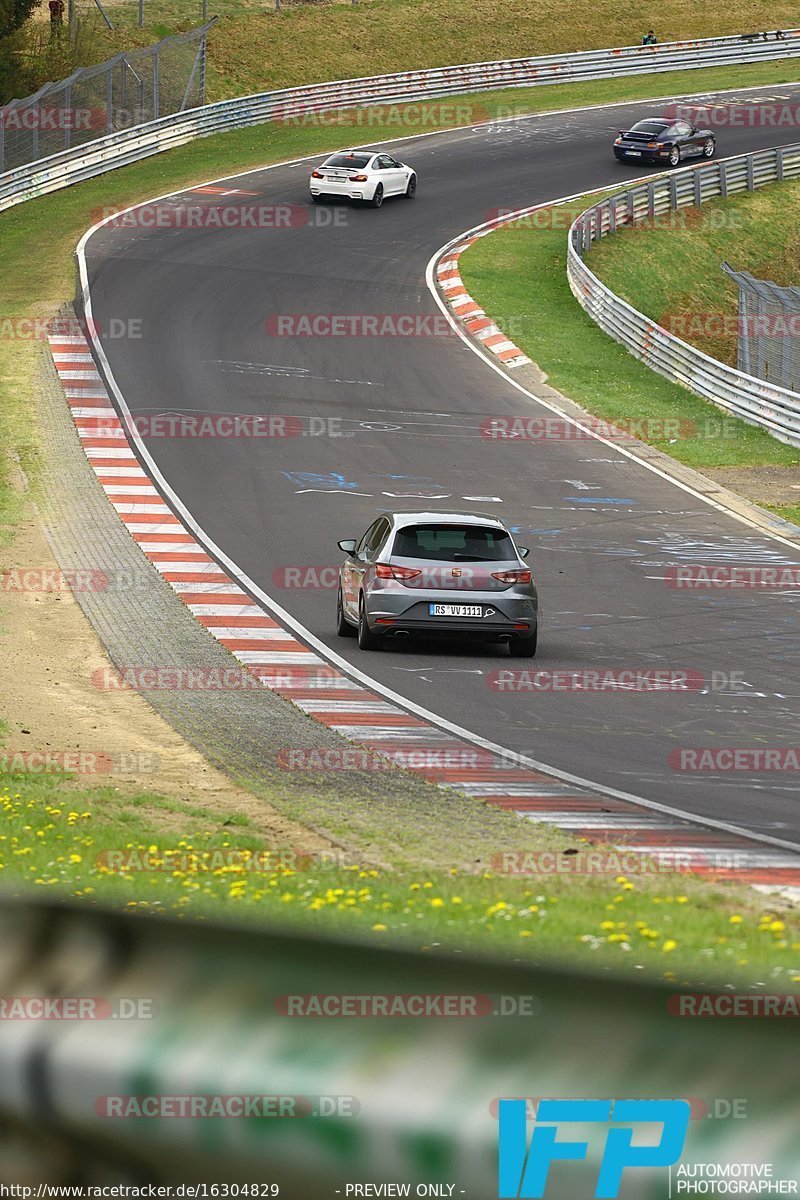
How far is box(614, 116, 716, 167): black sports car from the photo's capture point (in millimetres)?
56250

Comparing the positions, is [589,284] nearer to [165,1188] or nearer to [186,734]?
[186,734]

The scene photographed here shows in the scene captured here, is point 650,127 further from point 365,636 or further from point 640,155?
point 365,636

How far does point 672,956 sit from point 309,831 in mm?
4158

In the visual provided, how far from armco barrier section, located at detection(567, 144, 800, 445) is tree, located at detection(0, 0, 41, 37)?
19.5 metres

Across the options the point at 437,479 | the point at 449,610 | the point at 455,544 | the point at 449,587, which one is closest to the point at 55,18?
the point at 437,479

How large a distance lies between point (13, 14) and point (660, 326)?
2479cm

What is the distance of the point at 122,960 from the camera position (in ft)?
15.7

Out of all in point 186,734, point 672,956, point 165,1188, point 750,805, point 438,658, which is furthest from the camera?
point 438,658

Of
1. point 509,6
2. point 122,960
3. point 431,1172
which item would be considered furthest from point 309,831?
point 509,6

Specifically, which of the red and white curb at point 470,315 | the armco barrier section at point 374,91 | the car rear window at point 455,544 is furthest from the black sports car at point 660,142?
the car rear window at point 455,544

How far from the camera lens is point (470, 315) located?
1601 inches

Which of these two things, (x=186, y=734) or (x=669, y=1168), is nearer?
(x=669, y=1168)

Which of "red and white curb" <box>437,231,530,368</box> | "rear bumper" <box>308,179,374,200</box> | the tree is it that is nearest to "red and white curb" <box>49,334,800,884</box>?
"red and white curb" <box>437,231,530,368</box>

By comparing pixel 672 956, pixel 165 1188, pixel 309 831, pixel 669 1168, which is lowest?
pixel 309 831
